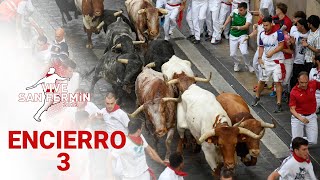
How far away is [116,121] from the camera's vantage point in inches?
643

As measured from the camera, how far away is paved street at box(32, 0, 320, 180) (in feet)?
57.9

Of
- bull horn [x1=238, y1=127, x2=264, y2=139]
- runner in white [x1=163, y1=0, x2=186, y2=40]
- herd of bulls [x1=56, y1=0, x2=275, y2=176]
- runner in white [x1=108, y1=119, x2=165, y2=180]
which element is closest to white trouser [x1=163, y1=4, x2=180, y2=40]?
runner in white [x1=163, y1=0, x2=186, y2=40]

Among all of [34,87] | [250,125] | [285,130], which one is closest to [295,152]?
[250,125]

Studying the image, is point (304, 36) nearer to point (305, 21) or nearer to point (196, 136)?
point (305, 21)

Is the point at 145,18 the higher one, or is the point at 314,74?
the point at 314,74

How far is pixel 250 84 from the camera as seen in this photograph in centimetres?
2180

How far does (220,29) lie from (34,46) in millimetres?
5322

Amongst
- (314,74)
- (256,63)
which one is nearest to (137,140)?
(314,74)

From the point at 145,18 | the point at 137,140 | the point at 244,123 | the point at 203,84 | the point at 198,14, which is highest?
the point at 137,140

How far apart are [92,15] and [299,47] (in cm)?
655

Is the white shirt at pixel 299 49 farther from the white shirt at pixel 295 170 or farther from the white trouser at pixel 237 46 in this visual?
the white shirt at pixel 295 170

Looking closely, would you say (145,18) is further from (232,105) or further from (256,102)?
(232,105)

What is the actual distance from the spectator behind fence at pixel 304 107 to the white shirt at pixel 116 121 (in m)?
3.32

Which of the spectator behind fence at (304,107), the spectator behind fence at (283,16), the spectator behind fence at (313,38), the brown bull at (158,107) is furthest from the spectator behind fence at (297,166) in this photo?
the spectator behind fence at (283,16)
